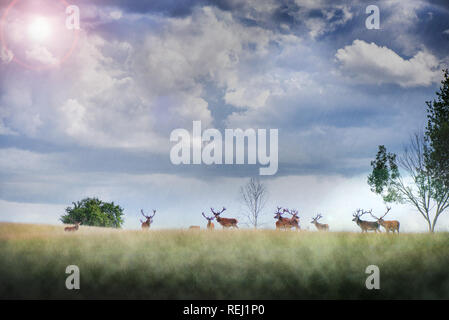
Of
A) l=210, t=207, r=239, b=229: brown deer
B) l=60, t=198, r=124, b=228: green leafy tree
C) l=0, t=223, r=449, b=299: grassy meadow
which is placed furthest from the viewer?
l=60, t=198, r=124, b=228: green leafy tree

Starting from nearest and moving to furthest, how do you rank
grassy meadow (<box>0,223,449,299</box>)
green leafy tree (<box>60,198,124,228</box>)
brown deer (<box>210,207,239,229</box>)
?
1. grassy meadow (<box>0,223,449,299</box>)
2. brown deer (<box>210,207,239,229</box>)
3. green leafy tree (<box>60,198,124,228</box>)

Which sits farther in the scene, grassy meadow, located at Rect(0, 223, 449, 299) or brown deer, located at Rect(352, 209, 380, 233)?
brown deer, located at Rect(352, 209, 380, 233)

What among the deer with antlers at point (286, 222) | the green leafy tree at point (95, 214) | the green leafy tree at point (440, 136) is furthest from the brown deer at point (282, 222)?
the green leafy tree at point (95, 214)

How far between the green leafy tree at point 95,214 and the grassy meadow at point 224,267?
41109 mm

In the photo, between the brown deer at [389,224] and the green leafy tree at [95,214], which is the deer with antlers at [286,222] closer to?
the brown deer at [389,224]

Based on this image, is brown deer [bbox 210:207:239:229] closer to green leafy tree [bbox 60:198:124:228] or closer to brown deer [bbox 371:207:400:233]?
brown deer [bbox 371:207:400:233]

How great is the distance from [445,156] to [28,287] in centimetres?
2723

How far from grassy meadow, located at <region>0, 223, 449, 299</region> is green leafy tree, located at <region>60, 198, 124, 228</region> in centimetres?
4111

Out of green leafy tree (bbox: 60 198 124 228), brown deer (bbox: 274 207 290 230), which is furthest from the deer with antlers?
green leafy tree (bbox: 60 198 124 228)

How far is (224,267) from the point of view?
14.8 meters

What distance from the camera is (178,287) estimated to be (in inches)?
533

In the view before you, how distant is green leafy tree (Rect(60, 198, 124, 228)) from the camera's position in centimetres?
5831
